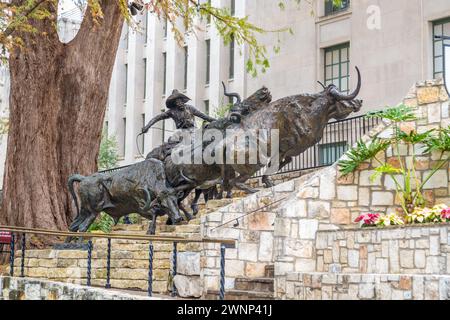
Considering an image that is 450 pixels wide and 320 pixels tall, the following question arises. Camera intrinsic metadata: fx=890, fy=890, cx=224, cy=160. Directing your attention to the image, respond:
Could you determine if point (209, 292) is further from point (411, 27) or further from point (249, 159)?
point (411, 27)

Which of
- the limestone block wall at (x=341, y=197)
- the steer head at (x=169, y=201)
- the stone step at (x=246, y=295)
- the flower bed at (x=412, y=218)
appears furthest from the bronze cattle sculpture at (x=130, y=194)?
the flower bed at (x=412, y=218)

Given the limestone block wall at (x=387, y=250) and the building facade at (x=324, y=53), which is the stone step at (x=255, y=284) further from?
the building facade at (x=324, y=53)

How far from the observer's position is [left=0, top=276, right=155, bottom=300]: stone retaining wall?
1188 cm

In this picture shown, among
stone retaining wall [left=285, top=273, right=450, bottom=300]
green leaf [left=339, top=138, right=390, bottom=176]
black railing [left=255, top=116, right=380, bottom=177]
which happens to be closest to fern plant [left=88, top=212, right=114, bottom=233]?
black railing [left=255, top=116, right=380, bottom=177]

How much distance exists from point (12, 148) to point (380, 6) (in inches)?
498

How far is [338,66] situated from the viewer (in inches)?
1175

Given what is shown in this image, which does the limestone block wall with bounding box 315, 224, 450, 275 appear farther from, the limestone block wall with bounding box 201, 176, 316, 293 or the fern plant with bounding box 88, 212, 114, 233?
the fern plant with bounding box 88, 212, 114, 233

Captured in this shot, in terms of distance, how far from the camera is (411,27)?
1049 inches

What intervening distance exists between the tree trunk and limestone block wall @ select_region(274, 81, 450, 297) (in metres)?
7.70

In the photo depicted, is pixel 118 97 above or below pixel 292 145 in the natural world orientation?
above

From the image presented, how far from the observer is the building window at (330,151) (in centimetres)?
2484

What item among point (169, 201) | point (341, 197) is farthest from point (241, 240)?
point (169, 201)
